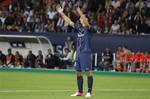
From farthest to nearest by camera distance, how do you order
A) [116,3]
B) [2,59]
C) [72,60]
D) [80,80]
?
[116,3], [2,59], [72,60], [80,80]

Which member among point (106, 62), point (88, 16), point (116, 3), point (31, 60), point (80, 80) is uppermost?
point (116, 3)

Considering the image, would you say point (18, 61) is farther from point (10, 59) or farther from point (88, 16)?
point (88, 16)

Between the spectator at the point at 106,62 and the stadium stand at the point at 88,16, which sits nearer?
the spectator at the point at 106,62

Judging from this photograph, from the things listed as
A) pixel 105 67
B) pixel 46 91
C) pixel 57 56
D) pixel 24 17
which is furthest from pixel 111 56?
pixel 46 91

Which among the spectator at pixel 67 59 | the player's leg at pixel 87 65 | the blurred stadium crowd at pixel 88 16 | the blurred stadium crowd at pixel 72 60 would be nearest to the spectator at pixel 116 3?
the blurred stadium crowd at pixel 88 16

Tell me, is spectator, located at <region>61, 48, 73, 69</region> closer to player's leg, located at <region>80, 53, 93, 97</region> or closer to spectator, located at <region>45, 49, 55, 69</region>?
spectator, located at <region>45, 49, 55, 69</region>

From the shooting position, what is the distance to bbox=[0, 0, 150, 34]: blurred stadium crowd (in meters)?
29.0

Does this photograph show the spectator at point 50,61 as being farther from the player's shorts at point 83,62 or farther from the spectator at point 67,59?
the player's shorts at point 83,62

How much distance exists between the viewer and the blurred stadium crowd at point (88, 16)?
28953 millimetres

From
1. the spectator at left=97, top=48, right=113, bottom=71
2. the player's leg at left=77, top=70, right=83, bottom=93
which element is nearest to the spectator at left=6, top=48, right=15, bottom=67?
the spectator at left=97, top=48, right=113, bottom=71

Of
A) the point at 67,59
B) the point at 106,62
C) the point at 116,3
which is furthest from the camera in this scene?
the point at 116,3

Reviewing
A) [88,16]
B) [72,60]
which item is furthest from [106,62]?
[88,16]

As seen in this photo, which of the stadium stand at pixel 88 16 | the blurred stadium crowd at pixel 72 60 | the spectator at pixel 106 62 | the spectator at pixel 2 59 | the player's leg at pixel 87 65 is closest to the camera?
the player's leg at pixel 87 65

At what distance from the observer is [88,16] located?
3020 centimetres
